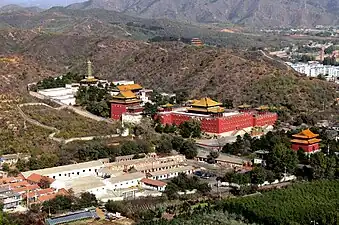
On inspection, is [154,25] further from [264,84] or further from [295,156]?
[295,156]

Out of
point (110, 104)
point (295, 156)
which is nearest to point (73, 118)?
point (110, 104)

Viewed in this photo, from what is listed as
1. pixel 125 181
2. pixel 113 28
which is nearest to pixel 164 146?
pixel 125 181

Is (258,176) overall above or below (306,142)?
below

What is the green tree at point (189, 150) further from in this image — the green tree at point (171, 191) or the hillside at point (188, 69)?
the hillside at point (188, 69)

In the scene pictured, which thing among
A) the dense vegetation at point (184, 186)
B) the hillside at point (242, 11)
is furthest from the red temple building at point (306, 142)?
the hillside at point (242, 11)

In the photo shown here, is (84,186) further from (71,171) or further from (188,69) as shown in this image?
(188,69)

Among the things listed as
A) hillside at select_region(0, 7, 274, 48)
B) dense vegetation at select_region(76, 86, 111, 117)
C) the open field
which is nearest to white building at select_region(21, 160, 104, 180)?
the open field
